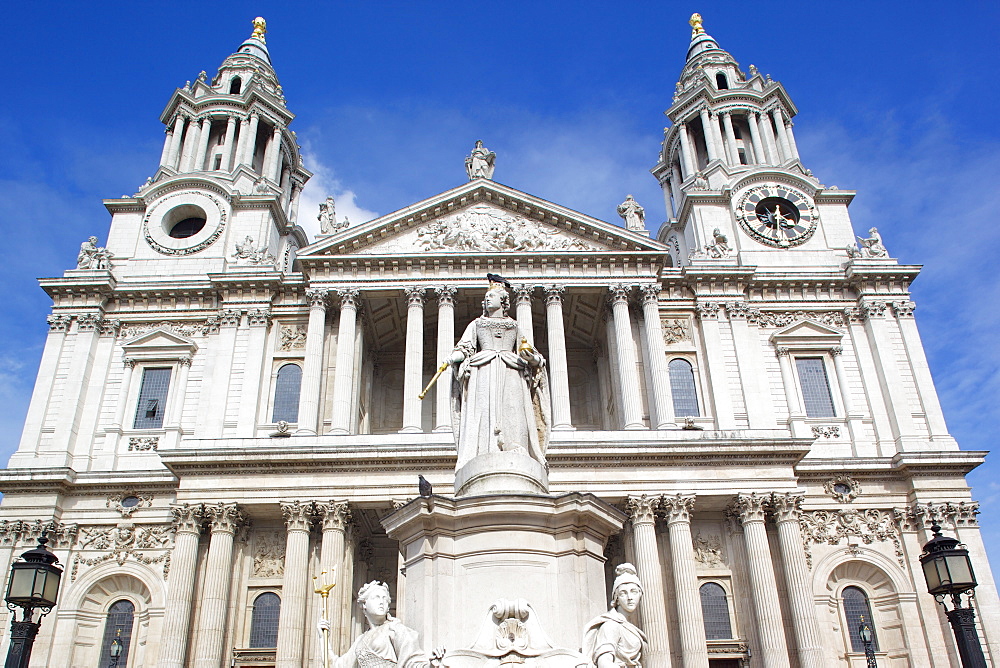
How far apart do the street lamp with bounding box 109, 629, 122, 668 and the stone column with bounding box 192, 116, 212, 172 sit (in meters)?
21.7

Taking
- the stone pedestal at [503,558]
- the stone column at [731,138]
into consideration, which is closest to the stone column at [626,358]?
the stone column at [731,138]

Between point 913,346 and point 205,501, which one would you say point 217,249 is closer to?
point 205,501

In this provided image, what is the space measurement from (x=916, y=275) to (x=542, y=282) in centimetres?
1598

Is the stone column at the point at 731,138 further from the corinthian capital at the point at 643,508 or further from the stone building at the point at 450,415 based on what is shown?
the corinthian capital at the point at 643,508

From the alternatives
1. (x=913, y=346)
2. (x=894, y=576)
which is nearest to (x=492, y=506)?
(x=894, y=576)

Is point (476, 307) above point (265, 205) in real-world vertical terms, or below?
below

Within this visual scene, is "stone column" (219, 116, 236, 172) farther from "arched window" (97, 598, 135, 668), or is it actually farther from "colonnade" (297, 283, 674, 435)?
"arched window" (97, 598, 135, 668)

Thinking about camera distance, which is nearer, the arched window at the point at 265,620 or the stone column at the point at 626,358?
the arched window at the point at 265,620

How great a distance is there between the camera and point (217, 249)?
38000mm

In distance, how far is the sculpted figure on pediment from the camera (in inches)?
1339

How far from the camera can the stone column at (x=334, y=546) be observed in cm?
2514

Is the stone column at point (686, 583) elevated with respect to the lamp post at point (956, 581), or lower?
elevated

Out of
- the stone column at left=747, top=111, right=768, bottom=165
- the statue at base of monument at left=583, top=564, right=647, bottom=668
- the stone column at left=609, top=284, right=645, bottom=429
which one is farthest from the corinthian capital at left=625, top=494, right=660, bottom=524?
the stone column at left=747, top=111, right=768, bottom=165

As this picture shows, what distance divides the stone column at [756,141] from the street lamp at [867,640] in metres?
22.3
